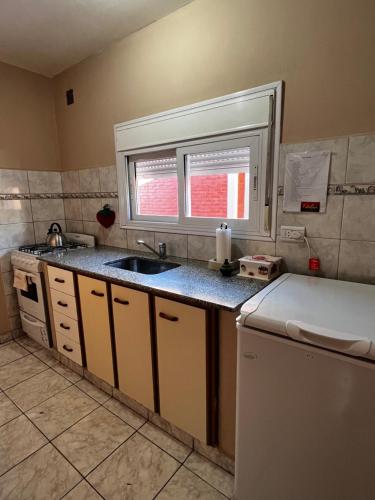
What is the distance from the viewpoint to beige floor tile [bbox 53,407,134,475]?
1426 millimetres

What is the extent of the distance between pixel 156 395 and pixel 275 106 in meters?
1.77

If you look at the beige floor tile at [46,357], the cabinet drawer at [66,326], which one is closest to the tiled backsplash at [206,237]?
the beige floor tile at [46,357]

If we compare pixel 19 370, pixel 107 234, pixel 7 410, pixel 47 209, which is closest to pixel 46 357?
pixel 19 370

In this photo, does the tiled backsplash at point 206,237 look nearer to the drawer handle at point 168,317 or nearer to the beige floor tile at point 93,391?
the drawer handle at point 168,317

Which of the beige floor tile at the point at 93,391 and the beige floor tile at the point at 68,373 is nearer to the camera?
the beige floor tile at the point at 93,391

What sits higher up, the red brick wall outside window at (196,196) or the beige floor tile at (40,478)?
the red brick wall outside window at (196,196)

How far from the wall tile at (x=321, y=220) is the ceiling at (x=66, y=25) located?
4.88 ft

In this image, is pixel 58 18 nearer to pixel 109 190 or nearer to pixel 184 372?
pixel 109 190

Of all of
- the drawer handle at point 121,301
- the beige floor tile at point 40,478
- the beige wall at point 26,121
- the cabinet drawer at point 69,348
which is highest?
the beige wall at point 26,121

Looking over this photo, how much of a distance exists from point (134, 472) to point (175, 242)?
4.59 ft

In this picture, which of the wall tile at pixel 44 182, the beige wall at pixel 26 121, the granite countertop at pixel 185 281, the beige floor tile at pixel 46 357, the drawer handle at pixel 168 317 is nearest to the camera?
the granite countertop at pixel 185 281

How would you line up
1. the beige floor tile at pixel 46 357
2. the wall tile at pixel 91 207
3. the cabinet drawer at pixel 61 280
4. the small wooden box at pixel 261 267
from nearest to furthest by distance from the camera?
1. the small wooden box at pixel 261 267
2. the cabinet drawer at pixel 61 280
3. the beige floor tile at pixel 46 357
4. the wall tile at pixel 91 207

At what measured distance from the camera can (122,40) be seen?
2.04 m

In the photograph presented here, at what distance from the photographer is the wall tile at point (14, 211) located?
8.06ft
